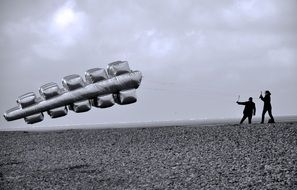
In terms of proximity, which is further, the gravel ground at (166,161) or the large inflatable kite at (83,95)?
the gravel ground at (166,161)

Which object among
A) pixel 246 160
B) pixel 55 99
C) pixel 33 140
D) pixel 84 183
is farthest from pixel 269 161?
pixel 33 140

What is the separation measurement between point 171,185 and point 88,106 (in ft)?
12.1

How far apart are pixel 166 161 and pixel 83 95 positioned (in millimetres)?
5658

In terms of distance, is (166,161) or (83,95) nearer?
(83,95)

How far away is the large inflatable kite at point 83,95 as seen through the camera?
11.1 meters

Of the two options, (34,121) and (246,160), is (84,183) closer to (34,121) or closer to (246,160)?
(34,121)

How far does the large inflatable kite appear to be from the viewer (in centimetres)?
1109

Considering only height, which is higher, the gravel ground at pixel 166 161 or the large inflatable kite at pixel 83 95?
the large inflatable kite at pixel 83 95

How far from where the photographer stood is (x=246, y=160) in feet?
47.3

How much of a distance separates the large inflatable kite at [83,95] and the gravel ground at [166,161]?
318 cm

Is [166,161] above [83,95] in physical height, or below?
below

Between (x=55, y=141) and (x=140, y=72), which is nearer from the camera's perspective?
(x=140, y=72)

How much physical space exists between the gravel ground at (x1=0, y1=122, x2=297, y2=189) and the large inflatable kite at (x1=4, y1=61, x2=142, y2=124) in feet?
10.4

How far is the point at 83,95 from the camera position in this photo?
37.1ft
